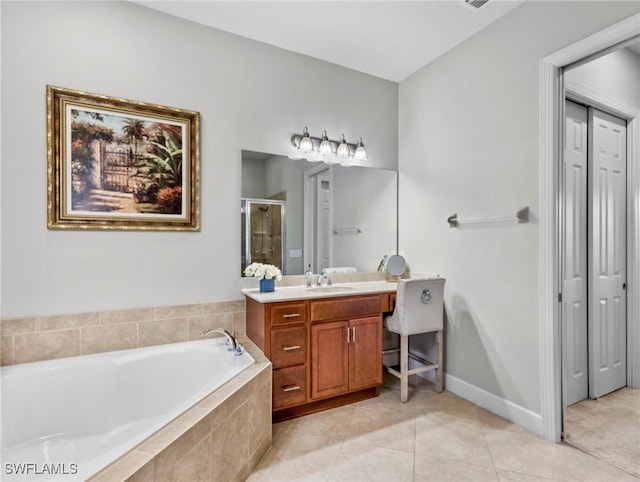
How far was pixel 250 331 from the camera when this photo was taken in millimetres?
2523

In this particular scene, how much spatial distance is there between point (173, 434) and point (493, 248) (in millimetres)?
2239

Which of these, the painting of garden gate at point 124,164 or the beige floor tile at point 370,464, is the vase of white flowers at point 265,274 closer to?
the painting of garden gate at point 124,164

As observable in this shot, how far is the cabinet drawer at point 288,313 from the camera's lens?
2268 mm

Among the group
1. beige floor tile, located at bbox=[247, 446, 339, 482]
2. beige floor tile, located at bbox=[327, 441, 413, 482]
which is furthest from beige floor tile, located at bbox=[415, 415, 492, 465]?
beige floor tile, located at bbox=[247, 446, 339, 482]

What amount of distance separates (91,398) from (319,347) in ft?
4.49

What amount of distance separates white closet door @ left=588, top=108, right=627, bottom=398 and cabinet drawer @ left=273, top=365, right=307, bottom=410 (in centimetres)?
219

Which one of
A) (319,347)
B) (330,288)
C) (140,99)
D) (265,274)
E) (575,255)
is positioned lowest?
(319,347)

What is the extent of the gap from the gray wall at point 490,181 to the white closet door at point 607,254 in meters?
0.79

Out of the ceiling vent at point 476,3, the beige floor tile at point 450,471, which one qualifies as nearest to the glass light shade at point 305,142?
the ceiling vent at point 476,3

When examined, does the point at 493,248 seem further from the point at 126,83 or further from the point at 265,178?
the point at 126,83

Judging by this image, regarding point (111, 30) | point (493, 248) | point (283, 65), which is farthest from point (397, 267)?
point (111, 30)

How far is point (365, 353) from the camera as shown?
258cm

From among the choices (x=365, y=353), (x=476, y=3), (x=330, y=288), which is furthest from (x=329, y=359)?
(x=476, y=3)

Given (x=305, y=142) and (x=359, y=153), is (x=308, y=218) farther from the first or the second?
(x=359, y=153)
